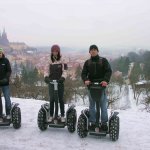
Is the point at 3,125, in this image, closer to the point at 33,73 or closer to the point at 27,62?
the point at 33,73

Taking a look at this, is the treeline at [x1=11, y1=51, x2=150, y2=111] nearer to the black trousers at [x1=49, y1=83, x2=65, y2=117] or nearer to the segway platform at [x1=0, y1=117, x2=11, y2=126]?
the segway platform at [x1=0, y1=117, x2=11, y2=126]

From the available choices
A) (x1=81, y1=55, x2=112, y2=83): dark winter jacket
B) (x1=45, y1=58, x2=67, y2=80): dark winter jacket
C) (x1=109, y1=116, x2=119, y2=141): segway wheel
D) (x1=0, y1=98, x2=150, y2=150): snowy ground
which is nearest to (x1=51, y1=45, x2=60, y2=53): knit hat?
(x1=45, y1=58, x2=67, y2=80): dark winter jacket

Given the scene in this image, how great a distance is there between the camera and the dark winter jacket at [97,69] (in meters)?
7.45

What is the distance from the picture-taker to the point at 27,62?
10238 cm

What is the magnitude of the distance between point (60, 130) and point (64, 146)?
111 cm

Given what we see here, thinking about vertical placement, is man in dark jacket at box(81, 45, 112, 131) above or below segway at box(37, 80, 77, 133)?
above

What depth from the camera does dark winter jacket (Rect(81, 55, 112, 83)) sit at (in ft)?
24.5

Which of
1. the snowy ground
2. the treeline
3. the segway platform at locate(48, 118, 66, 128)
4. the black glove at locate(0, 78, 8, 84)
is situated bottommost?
the treeline

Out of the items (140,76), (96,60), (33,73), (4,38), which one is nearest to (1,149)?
(96,60)

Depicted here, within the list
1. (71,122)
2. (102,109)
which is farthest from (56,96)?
(102,109)

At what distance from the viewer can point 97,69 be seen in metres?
7.48

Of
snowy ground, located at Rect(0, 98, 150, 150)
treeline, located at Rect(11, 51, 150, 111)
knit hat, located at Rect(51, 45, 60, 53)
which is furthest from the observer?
treeline, located at Rect(11, 51, 150, 111)

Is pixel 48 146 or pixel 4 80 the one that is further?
pixel 4 80

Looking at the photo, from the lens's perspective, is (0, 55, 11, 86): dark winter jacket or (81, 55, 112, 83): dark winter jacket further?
(0, 55, 11, 86): dark winter jacket
